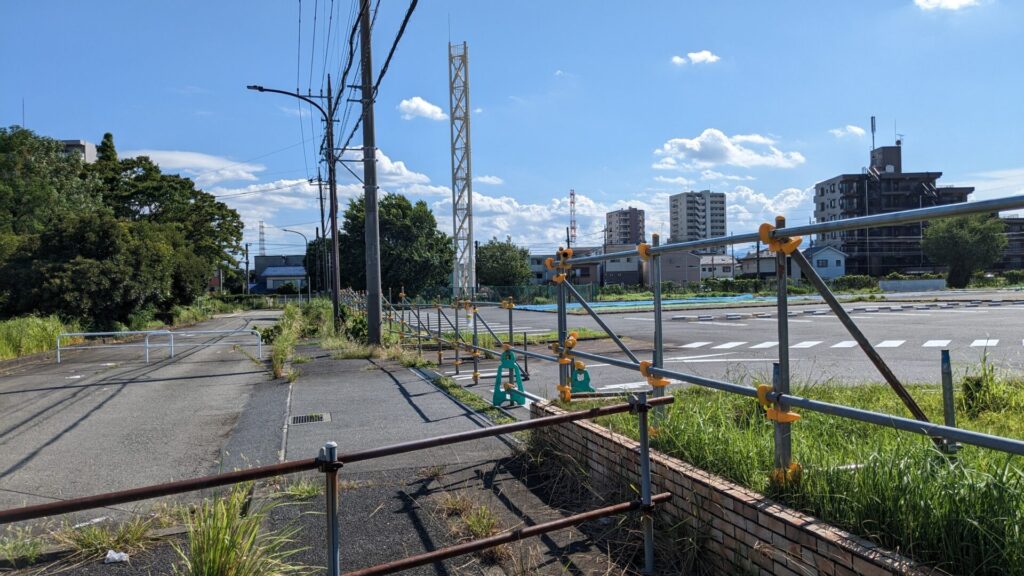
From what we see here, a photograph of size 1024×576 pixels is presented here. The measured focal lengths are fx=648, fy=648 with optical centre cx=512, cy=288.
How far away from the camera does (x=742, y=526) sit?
3.38 metres

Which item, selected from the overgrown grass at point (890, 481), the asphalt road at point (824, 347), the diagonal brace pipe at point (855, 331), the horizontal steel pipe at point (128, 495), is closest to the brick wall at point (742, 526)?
the overgrown grass at point (890, 481)

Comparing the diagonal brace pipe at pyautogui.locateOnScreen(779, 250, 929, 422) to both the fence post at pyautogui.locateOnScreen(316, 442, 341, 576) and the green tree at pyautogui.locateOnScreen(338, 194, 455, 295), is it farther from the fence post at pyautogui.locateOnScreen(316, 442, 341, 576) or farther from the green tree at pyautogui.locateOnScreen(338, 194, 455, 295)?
the green tree at pyautogui.locateOnScreen(338, 194, 455, 295)

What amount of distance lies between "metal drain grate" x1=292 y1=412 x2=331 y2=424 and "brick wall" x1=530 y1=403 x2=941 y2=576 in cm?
490

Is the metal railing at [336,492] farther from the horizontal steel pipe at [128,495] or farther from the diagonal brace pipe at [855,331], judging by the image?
the diagonal brace pipe at [855,331]

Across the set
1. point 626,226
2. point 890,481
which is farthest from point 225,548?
point 626,226

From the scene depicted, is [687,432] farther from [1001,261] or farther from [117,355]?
[117,355]

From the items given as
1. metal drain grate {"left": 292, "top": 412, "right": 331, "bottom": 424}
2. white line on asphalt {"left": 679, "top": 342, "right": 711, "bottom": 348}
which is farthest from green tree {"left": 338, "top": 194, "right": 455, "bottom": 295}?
metal drain grate {"left": 292, "top": 412, "right": 331, "bottom": 424}

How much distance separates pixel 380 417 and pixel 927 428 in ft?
22.6

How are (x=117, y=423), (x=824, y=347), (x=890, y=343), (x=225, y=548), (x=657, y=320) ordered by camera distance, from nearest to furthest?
1. (x=225, y=548)
2. (x=657, y=320)
3. (x=117, y=423)
4. (x=824, y=347)
5. (x=890, y=343)

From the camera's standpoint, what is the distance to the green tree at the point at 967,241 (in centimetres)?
348

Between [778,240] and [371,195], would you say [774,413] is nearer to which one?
[778,240]

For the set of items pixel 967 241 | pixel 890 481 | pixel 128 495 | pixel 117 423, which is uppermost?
pixel 967 241

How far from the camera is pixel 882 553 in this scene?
2.71m

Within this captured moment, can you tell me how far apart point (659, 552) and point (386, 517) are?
199 centimetres
